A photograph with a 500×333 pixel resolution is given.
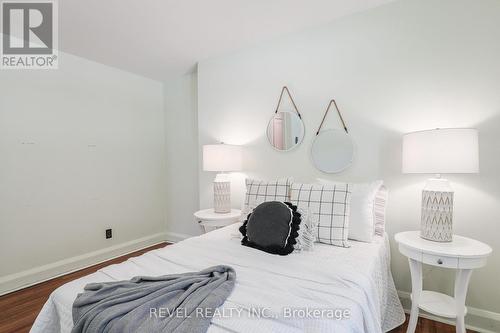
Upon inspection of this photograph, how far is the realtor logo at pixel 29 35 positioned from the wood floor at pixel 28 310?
2095 mm

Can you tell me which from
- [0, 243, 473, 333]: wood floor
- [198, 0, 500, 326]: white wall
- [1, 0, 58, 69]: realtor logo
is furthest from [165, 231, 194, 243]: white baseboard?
[1, 0, 58, 69]: realtor logo

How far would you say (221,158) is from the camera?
2609 millimetres

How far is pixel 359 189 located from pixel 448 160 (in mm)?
554

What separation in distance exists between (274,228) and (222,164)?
1157 mm

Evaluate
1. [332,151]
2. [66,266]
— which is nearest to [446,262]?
[332,151]

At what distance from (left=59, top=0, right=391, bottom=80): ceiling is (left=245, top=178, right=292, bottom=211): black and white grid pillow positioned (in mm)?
1404

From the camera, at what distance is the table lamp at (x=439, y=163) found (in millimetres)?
1475

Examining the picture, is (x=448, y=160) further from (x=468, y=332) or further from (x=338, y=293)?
(x=468, y=332)

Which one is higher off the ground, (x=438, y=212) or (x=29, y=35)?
(x=29, y=35)

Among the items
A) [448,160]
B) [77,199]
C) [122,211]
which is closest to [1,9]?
[77,199]

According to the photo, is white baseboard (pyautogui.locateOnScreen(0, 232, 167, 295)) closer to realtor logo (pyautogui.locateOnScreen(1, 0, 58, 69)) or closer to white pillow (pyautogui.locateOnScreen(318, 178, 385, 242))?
realtor logo (pyautogui.locateOnScreen(1, 0, 58, 69))

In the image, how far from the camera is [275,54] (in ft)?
8.38

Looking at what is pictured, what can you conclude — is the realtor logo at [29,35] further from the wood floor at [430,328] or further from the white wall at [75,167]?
the wood floor at [430,328]

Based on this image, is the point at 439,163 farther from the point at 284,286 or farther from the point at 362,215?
the point at 284,286
